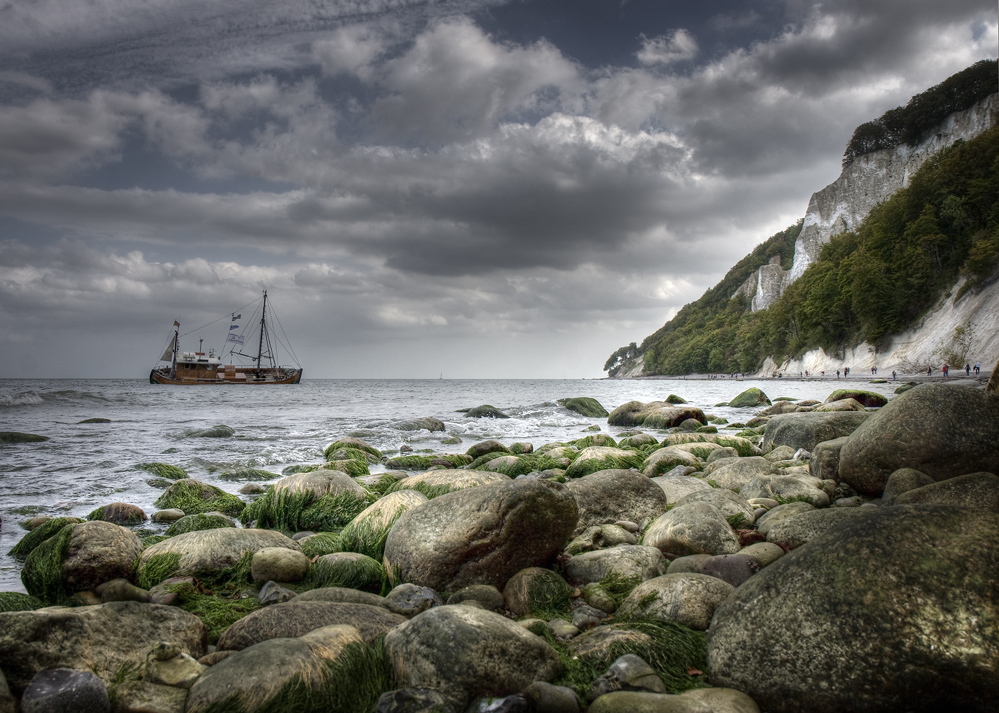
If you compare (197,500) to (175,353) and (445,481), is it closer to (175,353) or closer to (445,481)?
(445,481)

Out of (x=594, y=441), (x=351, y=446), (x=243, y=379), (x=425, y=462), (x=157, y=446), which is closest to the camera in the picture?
(x=425, y=462)

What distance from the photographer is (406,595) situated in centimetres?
466

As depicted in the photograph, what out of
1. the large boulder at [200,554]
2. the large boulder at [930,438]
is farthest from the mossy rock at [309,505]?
the large boulder at [930,438]

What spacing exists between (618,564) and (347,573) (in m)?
2.72

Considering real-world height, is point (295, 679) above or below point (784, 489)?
below

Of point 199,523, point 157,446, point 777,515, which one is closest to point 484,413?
point 157,446

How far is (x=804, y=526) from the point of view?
5.13 m

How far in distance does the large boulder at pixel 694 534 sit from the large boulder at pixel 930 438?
7.62ft

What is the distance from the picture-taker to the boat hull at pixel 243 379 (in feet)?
266

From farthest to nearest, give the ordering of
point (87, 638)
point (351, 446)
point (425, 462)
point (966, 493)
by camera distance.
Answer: point (351, 446)
point (425, 462)
point (966, 493)
point (87, 638)

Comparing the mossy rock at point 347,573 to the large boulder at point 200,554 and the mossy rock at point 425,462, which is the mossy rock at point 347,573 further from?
the mossy rock at point 425,462

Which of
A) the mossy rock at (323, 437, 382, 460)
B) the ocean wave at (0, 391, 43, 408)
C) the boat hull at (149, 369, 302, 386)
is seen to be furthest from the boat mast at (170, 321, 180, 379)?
the mossy rock at (323, 437, 382, 460)

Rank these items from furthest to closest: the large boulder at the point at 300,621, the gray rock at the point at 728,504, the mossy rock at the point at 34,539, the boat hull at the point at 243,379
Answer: the boat hull at the point at 243,379 → the mossy rock at the point at 34,539 → the gray rock at the point at 728,504 → the large boulder at the point at 300,621

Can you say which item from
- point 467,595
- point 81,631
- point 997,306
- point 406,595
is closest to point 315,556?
point 406,595
